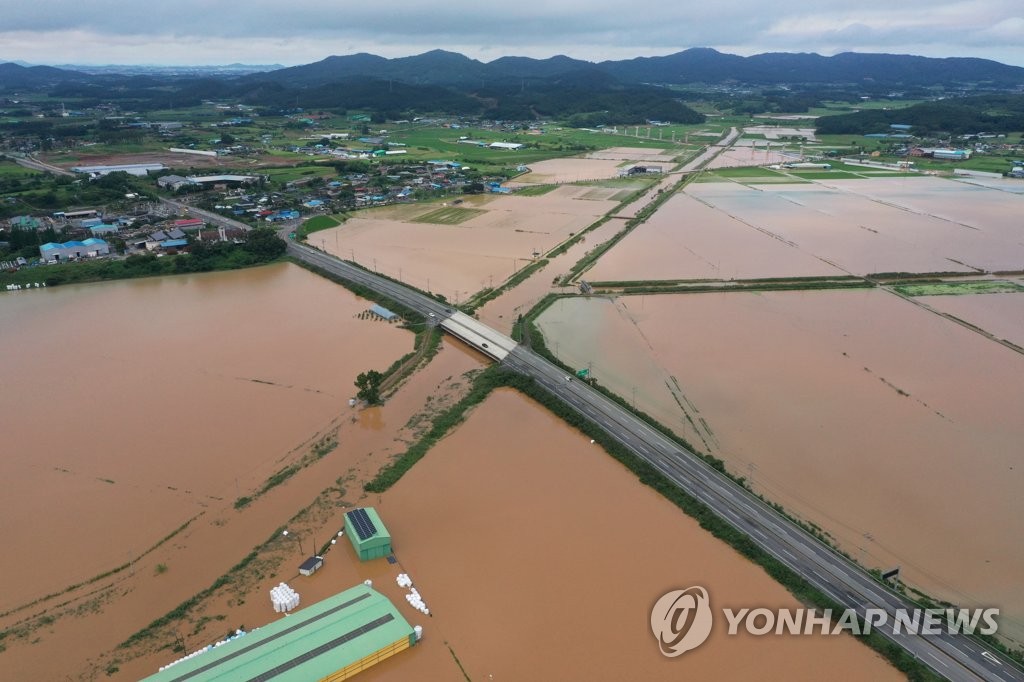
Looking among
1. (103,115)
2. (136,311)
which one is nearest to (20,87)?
(103,115)

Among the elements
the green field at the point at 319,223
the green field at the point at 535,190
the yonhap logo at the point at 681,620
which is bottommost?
the yonhap logo at the point at 681,620

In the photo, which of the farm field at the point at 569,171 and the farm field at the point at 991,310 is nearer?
the farm field at the point at 991,310

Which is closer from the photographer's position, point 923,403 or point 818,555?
point 818,555

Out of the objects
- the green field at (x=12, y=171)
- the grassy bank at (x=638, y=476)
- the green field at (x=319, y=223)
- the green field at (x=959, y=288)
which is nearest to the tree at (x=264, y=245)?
the green field at (x=319, y=223)

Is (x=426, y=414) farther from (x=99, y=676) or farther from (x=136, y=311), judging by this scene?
(x=136, y=311)

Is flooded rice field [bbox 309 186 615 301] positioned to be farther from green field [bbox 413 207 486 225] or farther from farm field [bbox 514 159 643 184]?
farm field [bbox 514 159 643 184]

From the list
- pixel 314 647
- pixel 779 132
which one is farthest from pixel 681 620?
pixel 779 132

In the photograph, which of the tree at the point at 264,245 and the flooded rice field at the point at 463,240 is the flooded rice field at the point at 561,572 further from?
the tree at the point at 264,245
